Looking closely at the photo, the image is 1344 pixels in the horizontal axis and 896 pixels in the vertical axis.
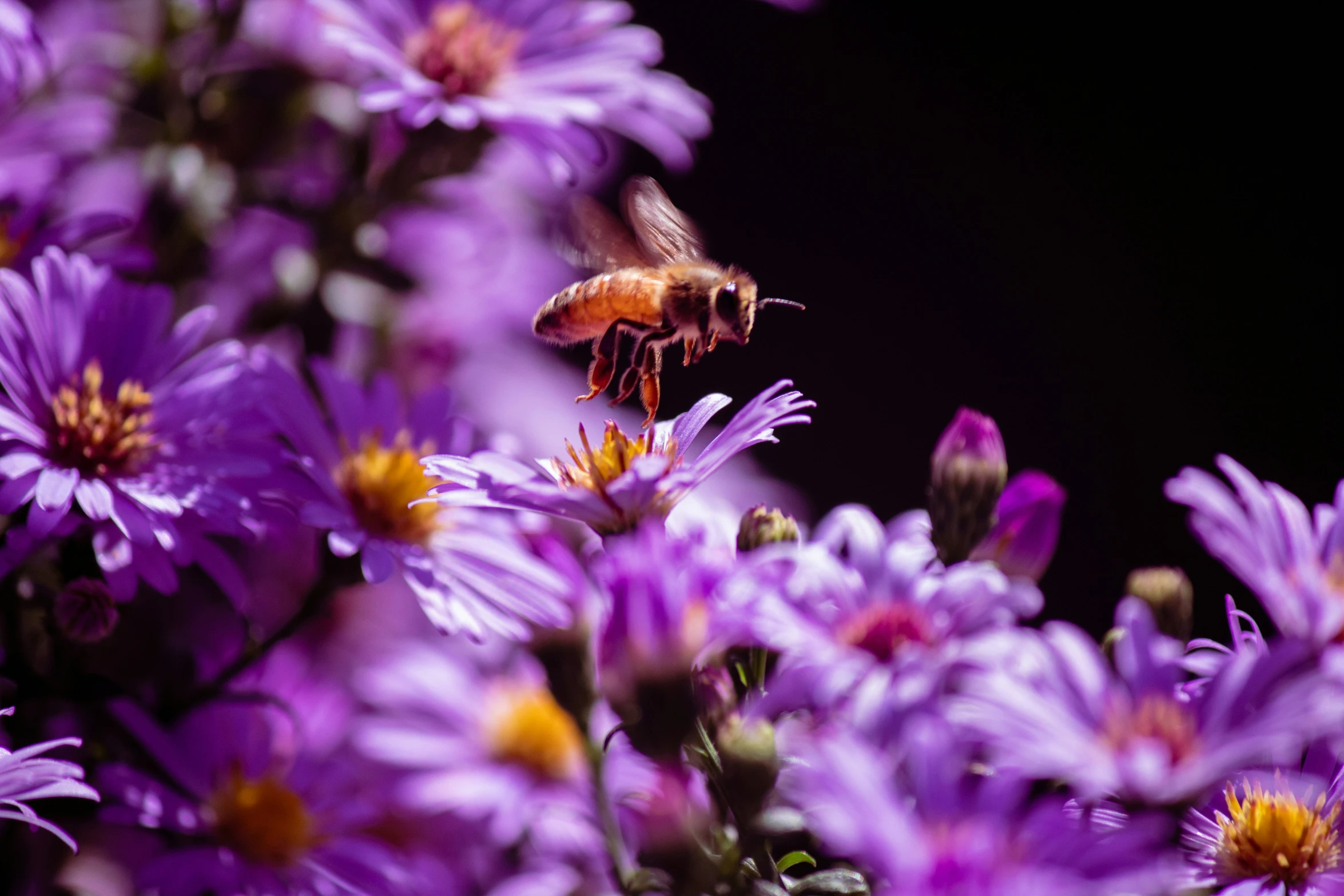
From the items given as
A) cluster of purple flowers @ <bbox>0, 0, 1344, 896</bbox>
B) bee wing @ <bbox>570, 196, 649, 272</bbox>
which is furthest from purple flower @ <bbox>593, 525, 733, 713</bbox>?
bee wing @ <bbox>570, 196, 649, 272</bbox>

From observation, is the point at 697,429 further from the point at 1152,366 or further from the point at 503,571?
the point at 1152,366

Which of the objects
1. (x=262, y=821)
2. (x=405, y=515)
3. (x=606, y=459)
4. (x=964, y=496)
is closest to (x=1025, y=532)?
(x=964, y=496)

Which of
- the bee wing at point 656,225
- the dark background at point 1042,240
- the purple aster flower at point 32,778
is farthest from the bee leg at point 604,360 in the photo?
the dark background at point 1042,240

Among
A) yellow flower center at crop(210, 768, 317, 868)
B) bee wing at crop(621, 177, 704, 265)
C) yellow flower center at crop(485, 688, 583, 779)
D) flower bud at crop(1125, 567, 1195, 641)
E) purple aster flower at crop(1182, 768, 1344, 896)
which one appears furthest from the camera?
yellow flower center at crop(485, 688, 583, 779)

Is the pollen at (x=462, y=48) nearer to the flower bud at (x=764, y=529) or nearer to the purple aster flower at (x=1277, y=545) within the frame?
the flower bud at (x=764, y=529)

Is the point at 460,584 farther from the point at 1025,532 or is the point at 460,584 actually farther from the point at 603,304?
the point at 1025,532

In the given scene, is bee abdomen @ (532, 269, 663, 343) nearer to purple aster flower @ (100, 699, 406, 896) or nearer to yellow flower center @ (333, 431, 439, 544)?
yellow flower center @ (333, 431, 439, 544)

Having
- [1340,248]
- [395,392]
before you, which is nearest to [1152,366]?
[1340,248]
